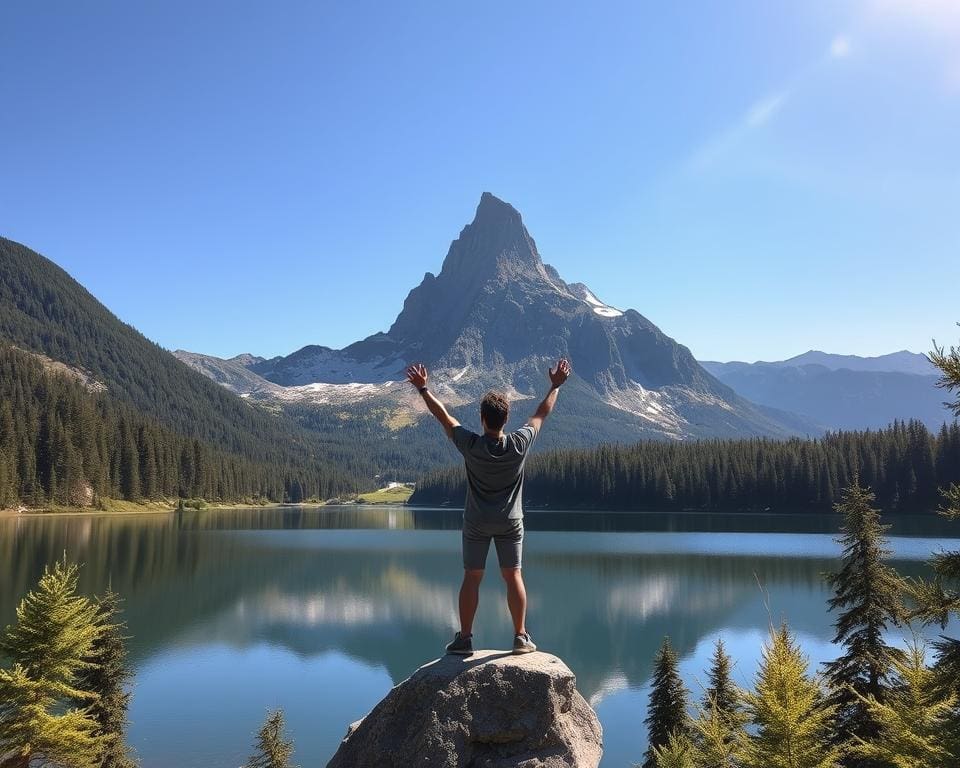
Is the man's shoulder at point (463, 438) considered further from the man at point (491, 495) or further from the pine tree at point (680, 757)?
the pine tree at point (680, 757)

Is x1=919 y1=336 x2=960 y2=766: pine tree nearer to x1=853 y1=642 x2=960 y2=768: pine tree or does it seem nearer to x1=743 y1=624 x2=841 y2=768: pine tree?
x1=853 y1=642 x2=960 y2=768: pine tree

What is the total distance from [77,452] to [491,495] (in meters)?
136

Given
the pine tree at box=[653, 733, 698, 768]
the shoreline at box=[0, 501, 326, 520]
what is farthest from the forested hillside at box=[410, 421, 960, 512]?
the pine tree at box=[653, 733, 698, 768]

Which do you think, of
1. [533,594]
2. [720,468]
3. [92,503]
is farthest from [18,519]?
[720,468]

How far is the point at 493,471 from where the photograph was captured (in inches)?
308

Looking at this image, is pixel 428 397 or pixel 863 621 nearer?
pixel 428 397

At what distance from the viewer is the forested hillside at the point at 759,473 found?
138m

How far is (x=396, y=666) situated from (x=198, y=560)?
131ft

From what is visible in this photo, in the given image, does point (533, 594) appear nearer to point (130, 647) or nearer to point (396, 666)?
point (396, 666)

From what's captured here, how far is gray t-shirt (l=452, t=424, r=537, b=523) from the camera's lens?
7.79 metres

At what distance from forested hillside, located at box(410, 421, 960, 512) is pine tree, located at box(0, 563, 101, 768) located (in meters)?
142

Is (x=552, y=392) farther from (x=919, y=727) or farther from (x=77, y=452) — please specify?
(x=77, y=452)

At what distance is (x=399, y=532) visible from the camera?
119812 millimetres

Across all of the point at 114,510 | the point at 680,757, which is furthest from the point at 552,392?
the point at 114,510
